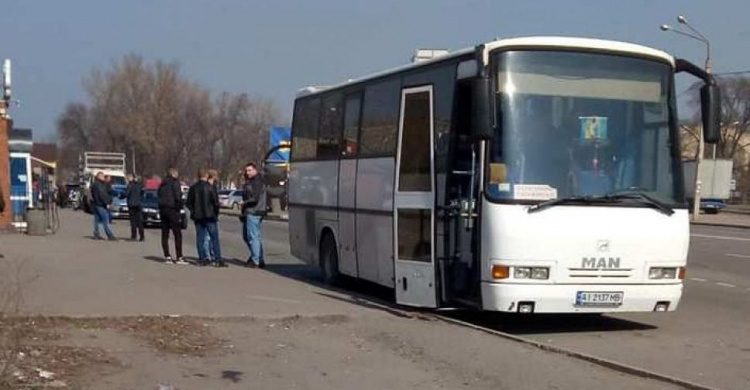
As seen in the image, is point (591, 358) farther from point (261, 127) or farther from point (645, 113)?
point (261, 127)

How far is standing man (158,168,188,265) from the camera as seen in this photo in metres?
19.3

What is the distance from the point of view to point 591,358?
9.14m

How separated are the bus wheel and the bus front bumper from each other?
5356 millimetres

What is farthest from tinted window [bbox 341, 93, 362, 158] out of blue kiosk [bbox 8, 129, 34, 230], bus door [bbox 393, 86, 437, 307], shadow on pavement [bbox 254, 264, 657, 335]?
blue kiosk [bbox 8, 129, 34, 230]

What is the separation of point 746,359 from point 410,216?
4.35 m

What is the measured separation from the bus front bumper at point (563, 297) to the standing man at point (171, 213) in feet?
32.7

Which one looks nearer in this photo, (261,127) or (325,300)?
(325,300)

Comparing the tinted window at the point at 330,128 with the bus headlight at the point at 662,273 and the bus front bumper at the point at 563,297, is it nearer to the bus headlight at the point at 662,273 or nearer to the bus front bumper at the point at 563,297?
the bus front bumper at the point at 563,297

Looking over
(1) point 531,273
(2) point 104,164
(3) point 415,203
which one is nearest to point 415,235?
(3) point 415,203

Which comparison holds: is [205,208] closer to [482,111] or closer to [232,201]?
[482,111]

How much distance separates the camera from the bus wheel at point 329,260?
51.5 feet

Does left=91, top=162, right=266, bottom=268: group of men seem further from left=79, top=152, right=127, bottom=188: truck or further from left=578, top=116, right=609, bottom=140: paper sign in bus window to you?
left=79, top=152, right=127, bottom=188: truck

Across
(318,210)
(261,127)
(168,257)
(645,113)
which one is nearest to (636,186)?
(645,113)

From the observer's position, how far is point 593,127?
10859 millimetres
